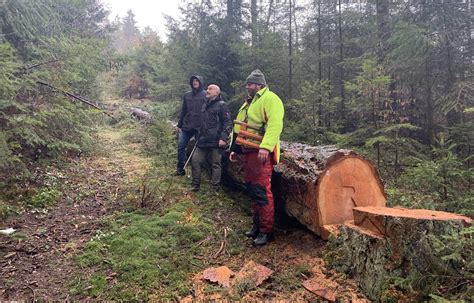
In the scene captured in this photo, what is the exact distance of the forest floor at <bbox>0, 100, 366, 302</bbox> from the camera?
3600 mm

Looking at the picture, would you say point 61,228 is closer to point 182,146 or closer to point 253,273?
point 253,273

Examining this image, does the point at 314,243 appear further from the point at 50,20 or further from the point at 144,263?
the point at 50,20

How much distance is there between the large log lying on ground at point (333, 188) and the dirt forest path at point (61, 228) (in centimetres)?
302

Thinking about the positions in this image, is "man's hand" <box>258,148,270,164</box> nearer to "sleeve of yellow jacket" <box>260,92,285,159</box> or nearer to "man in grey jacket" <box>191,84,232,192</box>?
"sleeve of yellow jacket" <box>260,92,285,159</box>

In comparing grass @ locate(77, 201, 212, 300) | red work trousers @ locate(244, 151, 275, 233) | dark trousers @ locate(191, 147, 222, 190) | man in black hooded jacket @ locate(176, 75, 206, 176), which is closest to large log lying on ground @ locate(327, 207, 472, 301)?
red work trousers @ locate(244, 151, 275, 233)

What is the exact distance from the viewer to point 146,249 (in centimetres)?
439

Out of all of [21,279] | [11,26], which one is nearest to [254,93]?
[21,279]

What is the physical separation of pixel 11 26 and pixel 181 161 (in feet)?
14.8

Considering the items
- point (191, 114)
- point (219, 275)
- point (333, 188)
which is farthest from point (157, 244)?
point (191, 114)

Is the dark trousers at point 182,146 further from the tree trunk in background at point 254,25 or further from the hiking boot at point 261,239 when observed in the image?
the tree trunk in background at point 254,25

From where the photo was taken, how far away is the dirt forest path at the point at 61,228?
3660 millimetres

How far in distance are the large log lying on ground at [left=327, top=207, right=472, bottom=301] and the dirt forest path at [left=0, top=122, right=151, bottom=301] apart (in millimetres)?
3104

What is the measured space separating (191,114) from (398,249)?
5247 millimetres

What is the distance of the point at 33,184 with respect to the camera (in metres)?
6.07
